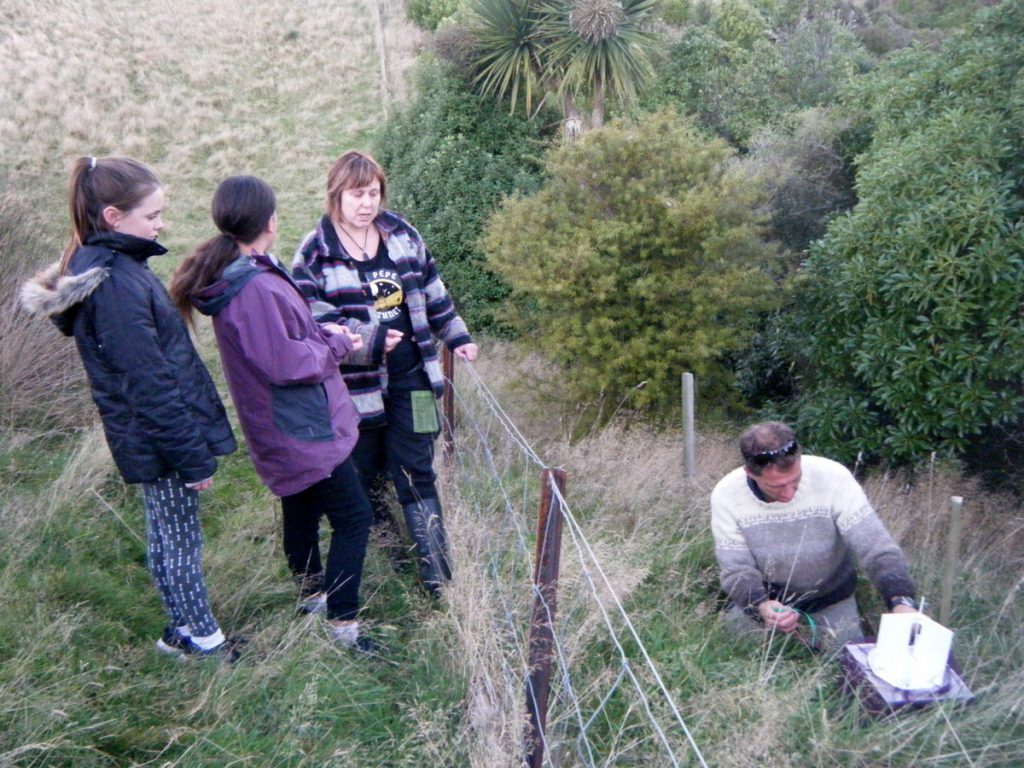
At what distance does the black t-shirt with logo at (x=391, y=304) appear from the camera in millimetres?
3643

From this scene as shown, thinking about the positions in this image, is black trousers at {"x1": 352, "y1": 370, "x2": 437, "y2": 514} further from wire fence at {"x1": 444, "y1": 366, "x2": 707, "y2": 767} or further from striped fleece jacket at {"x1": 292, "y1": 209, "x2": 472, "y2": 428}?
wire fence at {"x1": 444, "y1": 366, "x2": 707, "y2": 767}

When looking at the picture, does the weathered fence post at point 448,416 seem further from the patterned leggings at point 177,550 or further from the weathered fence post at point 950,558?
the weathered fence post at point 950,558

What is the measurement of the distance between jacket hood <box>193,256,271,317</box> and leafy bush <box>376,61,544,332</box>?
817cm

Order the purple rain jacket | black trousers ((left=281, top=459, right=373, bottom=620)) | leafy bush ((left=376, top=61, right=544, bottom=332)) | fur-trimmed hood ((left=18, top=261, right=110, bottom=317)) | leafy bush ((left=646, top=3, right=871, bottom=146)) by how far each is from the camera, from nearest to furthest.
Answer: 1. fur-trimmed hood ((left=18, top=261, right=110, bottom=317))
2. the purple rain jacket
3. black trousers ((left=281, top=459, right=373, bottom=620))
4. leafy bush ((left=376, top=61, right=544, bottom=332))
5. leafy bush ((left=646, top=3, right=871, bottom=146))

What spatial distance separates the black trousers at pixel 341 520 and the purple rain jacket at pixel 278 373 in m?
0.10

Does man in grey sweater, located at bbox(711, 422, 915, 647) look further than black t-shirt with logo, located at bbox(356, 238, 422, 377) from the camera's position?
No

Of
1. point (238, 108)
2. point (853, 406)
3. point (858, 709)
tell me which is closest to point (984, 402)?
point (853, 406)

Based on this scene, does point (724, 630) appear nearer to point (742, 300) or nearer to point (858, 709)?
point (858, 709)

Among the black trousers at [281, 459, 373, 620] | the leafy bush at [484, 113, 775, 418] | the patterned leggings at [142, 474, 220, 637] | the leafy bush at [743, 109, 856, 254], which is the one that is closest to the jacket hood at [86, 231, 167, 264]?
the patterned leggings at [142, 474, 220, 637]

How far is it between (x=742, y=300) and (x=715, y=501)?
12.0 ft

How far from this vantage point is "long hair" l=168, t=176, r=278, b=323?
2.95 meters

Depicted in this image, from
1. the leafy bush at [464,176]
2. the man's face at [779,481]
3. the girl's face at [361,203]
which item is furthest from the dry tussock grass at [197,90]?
the man's face at [779,481]

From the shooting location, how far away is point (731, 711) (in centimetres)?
275

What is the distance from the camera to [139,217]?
2787mm
